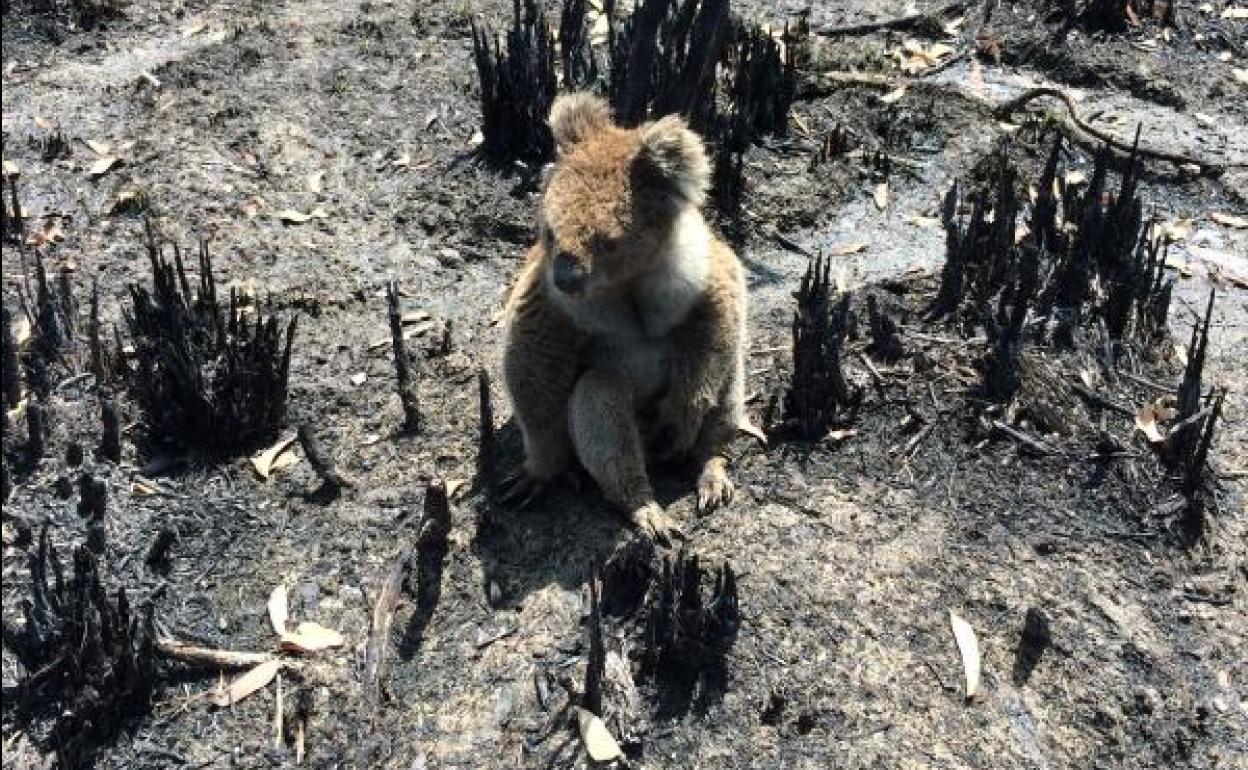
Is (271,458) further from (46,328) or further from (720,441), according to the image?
(720,441)

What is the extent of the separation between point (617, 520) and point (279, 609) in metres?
1.45

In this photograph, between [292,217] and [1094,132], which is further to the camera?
[1094,132]

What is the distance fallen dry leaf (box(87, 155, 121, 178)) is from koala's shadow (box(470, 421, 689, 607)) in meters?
3.83

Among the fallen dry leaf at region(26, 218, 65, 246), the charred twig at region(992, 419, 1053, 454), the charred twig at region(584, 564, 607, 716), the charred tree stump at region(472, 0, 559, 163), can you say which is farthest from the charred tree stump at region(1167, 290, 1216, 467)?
the fallen dry leaf at region(26, 218, 65, 246)

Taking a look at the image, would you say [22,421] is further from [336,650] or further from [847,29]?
[847,29]

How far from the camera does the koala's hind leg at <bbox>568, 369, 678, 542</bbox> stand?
5.32 meters

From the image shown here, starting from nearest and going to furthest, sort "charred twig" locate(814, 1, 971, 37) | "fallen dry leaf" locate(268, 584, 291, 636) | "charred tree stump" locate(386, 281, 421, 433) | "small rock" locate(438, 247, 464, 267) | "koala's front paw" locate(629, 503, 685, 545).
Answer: "fallen dry leaf" locate(268, 584, 291, 636) → "koala's front paw" locate(629, 503, 685, 545) → "charred tree stump" locate(386, 281, 421, 433) → "small rock" locate(438, 247, 464, 267) → "charred twig" locate(814, 1, 971, 37)

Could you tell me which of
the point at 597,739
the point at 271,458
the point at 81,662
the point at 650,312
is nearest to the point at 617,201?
the point at 650,312

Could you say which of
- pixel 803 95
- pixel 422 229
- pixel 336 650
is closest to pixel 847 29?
pixel 803 95

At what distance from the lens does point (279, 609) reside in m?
5.23

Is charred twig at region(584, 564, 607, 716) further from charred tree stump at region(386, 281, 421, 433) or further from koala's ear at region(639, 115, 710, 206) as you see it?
charred tree stump at region(386, 281, 421, 433)

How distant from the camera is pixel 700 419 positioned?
18.1 ft

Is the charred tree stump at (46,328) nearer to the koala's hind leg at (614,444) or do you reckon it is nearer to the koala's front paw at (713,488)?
the koala's hind leg at (614,444)

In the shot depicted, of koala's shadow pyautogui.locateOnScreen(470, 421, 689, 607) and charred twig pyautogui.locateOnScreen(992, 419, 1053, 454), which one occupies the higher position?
charred twig pyautogui.locateOnScreen(992, 419, 1053, 454)
